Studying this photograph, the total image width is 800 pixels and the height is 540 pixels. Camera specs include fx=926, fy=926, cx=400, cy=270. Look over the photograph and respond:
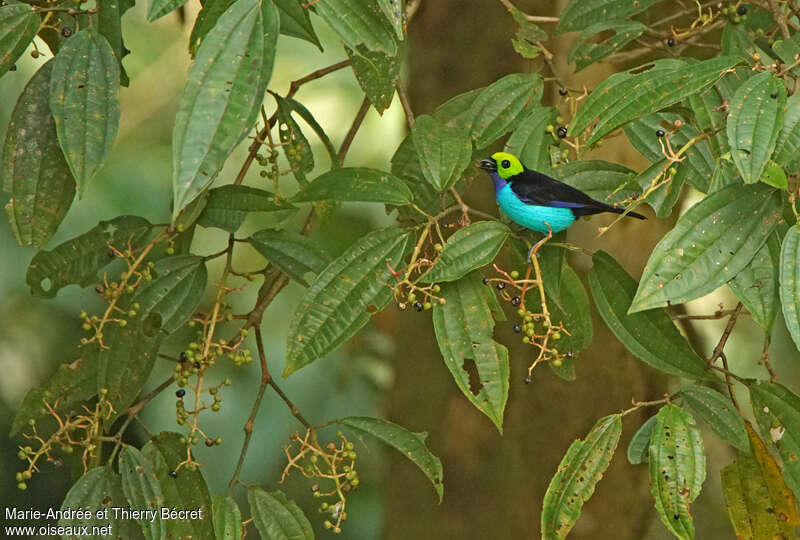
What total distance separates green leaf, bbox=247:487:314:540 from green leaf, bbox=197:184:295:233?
1.13ft

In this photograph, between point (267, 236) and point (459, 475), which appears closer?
point (267, 236)

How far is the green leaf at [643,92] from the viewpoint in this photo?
2.88 ft

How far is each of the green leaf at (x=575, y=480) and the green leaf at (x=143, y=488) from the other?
18.6 inches

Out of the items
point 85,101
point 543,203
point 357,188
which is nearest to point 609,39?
point 543,203

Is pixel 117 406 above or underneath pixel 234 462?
above

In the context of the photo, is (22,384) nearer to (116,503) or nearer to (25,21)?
(116,503)

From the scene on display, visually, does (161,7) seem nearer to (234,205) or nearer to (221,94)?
(221,94)

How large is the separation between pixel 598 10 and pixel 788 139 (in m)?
0.50

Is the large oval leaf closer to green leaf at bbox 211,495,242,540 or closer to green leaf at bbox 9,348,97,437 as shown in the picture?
green leaf at bbox 211,495,242,540

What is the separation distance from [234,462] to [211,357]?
6.43 feet

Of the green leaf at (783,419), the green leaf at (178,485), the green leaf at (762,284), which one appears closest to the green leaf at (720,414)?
the green leaf at (783,419)

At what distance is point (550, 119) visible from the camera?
3.75 ft

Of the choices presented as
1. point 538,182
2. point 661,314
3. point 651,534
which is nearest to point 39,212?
point 538,182

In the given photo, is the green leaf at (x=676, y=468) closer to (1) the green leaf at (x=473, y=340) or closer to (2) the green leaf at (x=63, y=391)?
(1) the green leaf at (x=473, y=340)
